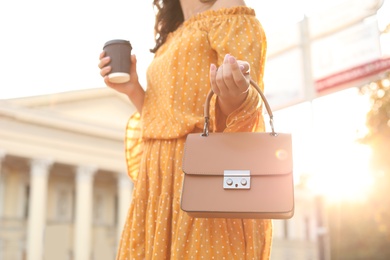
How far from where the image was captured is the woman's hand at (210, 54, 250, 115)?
4.10ft

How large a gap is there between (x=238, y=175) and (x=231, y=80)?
21cm

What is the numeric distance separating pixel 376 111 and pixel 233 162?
11.6 m

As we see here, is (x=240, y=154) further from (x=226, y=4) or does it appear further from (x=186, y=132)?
(x=226, y=4)

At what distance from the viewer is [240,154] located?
136 centimetres

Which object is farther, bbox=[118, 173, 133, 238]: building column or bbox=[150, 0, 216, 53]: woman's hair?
bbox=[118, 173, 133, 238]: building column

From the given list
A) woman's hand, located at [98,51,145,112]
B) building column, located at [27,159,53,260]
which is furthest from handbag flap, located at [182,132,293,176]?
building column, located at [27,159,53,260]

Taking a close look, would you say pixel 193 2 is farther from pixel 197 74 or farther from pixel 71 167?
pixel 71 167

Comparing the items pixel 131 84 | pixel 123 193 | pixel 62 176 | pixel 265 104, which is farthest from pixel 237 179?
pixel 62 176

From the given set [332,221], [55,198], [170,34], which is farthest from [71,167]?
[170,34]

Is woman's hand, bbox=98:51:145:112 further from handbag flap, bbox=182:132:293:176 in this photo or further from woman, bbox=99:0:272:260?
handbag flap, bbox=182:132:293:176

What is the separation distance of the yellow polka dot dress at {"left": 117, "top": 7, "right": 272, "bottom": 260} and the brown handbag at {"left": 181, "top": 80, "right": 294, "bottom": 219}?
7cm

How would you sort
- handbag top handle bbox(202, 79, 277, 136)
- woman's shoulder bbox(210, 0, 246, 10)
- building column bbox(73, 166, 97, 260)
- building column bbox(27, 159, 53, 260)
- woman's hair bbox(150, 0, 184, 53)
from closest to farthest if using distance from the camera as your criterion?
handbag top handle bbox(202, 79, 277, 136) → woman's shoulder bbox(210, 0, 246, 10) → woman's hair bbox(150, 0, 184, 53) → building column bbox(27, 159, 53, 260) → building column bbox(73, 166, 97, 260)

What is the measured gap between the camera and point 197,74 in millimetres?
1595

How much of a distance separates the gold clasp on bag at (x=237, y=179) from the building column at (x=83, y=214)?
27.8 metres
